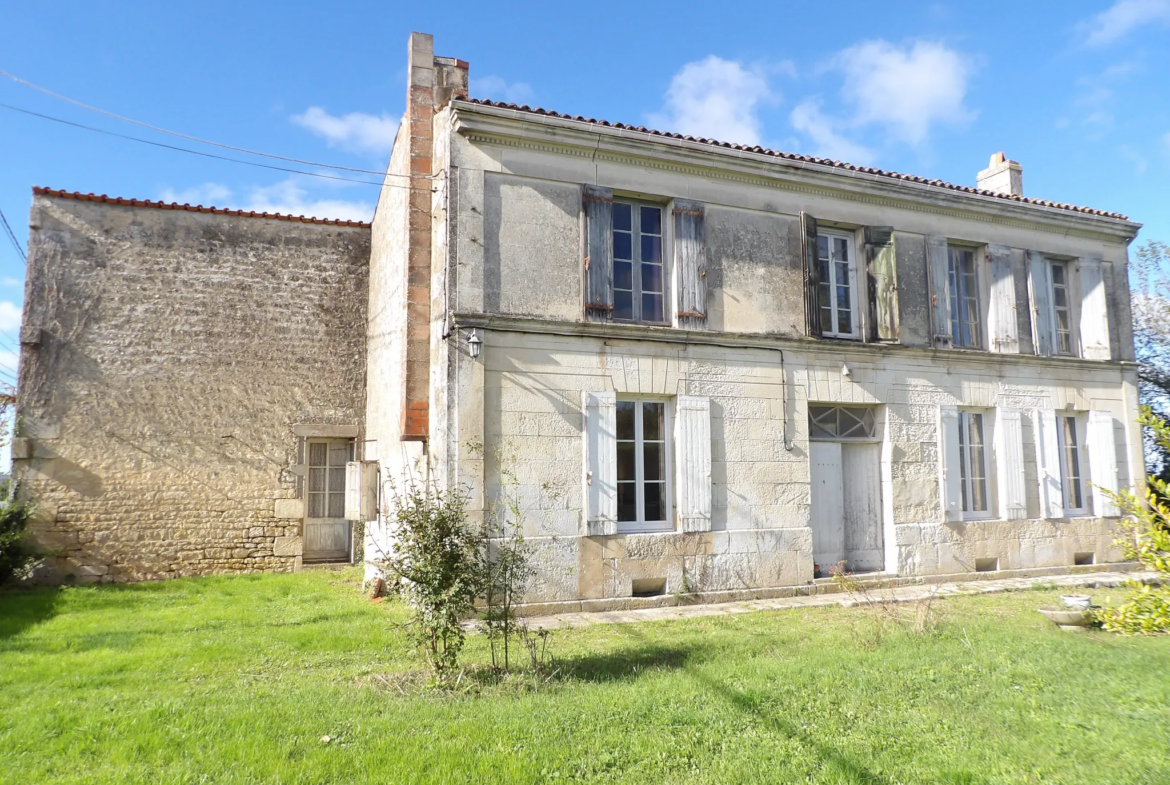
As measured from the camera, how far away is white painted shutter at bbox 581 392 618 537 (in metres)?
8.07

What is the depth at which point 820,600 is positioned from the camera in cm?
863

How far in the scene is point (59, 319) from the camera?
33.0 feet

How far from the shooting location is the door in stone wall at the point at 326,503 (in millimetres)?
11109

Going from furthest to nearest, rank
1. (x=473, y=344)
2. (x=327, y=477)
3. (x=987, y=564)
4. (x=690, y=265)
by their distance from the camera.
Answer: (x=327, y=477), (x=987, y=564), (x=690, y=265), (x=473, y=344)

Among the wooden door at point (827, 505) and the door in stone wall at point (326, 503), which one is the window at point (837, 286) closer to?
the wooden door at point (827, 505)

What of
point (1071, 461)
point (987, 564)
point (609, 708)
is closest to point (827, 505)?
point (987, 564)

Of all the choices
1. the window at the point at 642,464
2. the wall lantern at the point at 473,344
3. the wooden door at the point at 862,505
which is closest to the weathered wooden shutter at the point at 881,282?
the wooden door at the point at 862,505

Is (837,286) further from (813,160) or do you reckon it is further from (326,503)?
(326,503)

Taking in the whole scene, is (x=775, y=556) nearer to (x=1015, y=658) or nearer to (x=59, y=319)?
(x=1015, y=658)

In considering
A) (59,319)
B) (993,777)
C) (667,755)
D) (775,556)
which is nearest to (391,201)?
(59,319)

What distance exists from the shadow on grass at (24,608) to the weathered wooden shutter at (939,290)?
1124 cm

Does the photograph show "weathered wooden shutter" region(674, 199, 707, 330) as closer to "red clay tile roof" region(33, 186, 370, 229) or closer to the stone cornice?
the stone cornice

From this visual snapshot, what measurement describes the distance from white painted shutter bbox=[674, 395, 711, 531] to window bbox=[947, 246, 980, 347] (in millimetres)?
4592

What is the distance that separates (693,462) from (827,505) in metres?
2.29
